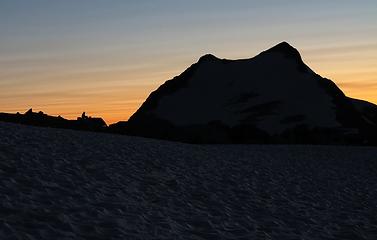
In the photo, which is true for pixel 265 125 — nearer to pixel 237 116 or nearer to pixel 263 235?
pixel 237 116

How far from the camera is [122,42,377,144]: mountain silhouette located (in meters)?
150

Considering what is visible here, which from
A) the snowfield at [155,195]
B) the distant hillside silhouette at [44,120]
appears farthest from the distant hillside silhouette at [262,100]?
the snowfield at [155,195]

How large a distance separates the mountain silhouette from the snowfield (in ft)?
355

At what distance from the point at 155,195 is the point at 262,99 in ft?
500

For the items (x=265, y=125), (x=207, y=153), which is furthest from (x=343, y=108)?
(x=207, y=153)

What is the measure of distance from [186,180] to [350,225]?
6.19m

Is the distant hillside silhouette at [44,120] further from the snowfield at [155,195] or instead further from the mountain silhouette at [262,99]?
the mountain silhouette at [262,99]

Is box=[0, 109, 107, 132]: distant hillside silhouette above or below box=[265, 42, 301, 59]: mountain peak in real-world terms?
below

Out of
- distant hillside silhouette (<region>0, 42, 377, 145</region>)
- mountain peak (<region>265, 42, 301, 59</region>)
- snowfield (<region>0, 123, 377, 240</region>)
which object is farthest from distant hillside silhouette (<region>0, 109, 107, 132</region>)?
mountain peak (<region>265, 42, 301, 59</region>)

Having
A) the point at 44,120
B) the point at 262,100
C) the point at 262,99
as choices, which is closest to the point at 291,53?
the point at 262,99

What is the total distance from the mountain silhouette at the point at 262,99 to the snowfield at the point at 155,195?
355 ft

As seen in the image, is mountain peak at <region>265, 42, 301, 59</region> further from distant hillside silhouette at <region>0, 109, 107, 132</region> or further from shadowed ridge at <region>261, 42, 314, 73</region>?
distant hillside silhouette at <region>0, 109, 107, 132</region>

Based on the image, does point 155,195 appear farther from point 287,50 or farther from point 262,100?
point 287,50

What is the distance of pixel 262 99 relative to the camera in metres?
167
